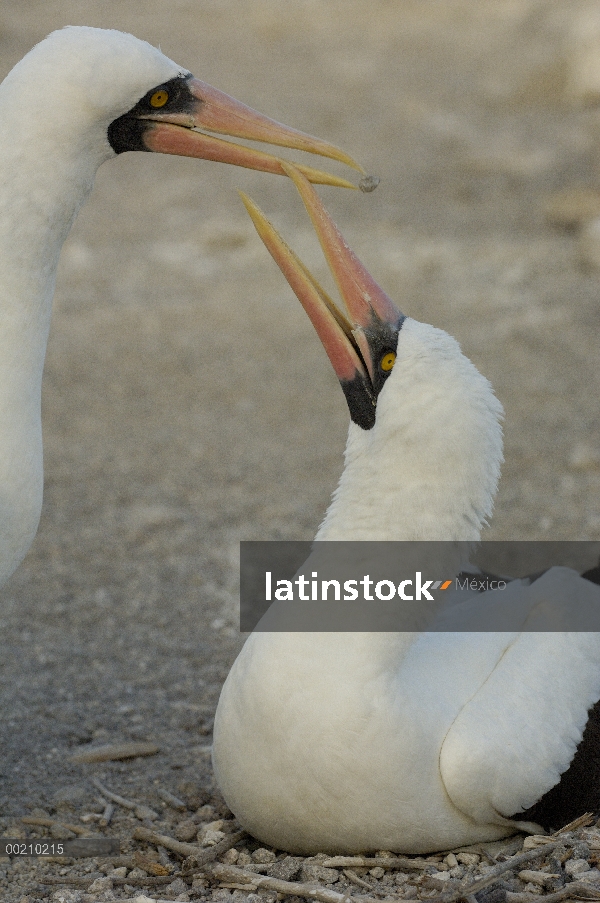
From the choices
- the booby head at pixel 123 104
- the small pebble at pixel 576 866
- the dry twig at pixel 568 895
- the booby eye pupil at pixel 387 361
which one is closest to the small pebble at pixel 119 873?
the dry twig at pixel 568 895

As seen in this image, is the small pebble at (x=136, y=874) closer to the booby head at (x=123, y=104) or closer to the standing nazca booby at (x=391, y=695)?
the standing nazca booby at (x=391, y=695)

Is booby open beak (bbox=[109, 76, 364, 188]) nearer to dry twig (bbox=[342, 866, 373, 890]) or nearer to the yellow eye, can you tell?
the yellow eye

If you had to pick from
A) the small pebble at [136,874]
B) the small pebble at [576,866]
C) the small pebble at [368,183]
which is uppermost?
the small pebble at [368,183]

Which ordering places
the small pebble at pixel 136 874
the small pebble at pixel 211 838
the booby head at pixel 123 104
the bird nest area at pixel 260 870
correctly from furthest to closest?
the small pebble at pixel 211 838
the small pebble at pixel 136 874
the bird nest area at pixel 260 870
the booby head at pixel 123 104

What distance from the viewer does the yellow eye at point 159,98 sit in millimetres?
3215

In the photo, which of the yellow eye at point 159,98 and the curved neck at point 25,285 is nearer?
the curved neck at point 25,285

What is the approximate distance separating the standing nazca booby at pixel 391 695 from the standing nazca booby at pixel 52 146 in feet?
1.05

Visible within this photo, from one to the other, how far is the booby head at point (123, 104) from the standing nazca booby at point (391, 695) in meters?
0.23

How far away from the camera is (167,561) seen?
628 cm

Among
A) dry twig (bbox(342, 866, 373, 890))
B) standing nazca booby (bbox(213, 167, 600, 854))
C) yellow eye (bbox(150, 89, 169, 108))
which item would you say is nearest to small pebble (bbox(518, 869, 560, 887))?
standing nazca booby (bbox(213, 167, 600, 854))

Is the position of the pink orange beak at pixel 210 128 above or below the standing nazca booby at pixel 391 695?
above

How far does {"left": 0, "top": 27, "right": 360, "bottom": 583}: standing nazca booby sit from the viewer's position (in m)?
3.00

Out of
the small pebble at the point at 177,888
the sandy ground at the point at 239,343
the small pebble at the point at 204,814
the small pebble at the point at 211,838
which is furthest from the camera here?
the sandy ground at the point at 239,343

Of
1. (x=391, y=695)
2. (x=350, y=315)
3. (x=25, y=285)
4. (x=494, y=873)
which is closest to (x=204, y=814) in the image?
(x=391, y=695)
